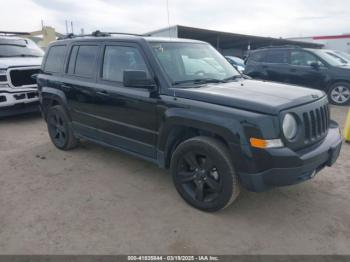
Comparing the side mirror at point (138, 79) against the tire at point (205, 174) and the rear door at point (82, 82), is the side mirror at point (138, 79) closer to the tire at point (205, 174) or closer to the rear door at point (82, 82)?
the tire at point (205, 174)

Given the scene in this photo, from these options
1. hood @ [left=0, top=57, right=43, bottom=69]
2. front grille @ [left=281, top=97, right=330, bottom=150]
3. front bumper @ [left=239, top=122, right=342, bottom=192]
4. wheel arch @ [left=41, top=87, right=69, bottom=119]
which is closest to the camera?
front bumper @ [left=239, top=122, right=342, bottom=192]

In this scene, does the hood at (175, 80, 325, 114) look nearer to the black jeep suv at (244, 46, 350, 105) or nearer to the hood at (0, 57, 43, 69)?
the hood at (0, 57, 43, 69)

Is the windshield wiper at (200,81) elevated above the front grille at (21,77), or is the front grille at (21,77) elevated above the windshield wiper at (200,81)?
the windshield wiper at (200,81)

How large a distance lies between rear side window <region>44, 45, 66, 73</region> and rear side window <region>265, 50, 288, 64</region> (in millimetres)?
6955

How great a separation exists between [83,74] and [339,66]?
759 cm

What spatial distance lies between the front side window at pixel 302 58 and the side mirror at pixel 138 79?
23.5 feet

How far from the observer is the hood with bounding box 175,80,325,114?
2.84 meters

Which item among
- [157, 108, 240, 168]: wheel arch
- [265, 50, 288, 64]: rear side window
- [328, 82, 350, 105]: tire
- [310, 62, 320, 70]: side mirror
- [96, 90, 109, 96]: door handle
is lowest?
[328, 82, 350, 105]: tire

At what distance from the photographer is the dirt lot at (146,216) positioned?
280 cm

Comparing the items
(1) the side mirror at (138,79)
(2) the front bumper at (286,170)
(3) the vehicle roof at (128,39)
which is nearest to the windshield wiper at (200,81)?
(1) the side mirror at (138,79)

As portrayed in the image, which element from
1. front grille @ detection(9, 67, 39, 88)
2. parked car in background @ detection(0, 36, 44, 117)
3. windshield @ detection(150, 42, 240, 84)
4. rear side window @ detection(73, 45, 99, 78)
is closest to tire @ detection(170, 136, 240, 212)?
windshield @ detection(150, 42, 240, 84)

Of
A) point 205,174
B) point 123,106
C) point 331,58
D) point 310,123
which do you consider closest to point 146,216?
point 205,174

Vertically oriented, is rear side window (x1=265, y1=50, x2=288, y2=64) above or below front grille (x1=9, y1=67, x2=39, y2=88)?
above

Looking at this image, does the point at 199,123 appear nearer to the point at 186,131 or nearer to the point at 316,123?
the point at 186,131
